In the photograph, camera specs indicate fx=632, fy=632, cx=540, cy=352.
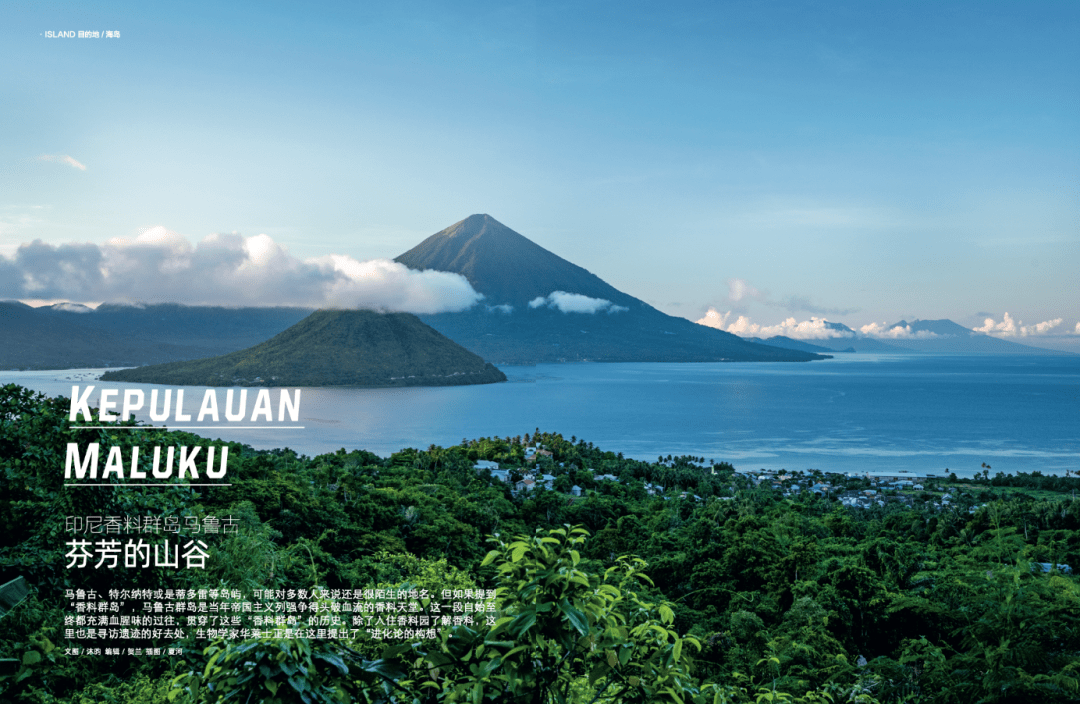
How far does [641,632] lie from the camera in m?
1.79

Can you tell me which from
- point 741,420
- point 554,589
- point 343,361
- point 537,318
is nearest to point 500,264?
point 537,318

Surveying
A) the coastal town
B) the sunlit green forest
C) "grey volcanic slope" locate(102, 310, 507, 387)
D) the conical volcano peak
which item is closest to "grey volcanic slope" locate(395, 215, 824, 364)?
the conical volcano peak

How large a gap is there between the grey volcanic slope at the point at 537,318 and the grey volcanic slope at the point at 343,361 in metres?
41.9

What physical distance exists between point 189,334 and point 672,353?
102700 mm

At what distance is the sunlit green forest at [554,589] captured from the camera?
168cm

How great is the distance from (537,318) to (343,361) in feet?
231

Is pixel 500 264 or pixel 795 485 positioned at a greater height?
pixel 500 264

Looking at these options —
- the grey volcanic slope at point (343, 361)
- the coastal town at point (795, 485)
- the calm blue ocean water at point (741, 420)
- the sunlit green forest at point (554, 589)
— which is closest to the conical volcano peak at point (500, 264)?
the grey volcanic slope at point (343, 361)

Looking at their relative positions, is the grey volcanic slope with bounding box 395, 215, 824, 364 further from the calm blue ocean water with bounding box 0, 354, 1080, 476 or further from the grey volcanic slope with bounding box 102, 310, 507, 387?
the calm blue ocean water with bounding box 0, 354, 1080, 476

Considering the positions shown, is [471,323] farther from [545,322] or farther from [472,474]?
[472,474]

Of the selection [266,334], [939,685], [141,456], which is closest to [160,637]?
[141,456]

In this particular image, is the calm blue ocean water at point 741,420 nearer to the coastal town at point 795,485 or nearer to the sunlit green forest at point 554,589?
the coastal town at point 795,485

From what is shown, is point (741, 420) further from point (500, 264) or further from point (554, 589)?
point (500, 264)

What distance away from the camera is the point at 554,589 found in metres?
1.60
